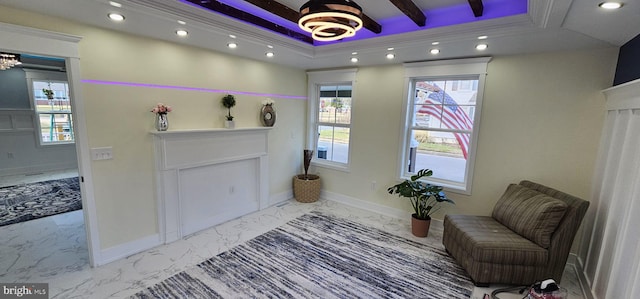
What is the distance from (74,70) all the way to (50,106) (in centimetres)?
582

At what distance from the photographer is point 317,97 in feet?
15.7

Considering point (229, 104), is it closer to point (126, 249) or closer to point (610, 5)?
point (126, 249)

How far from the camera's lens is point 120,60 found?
2.57 meters

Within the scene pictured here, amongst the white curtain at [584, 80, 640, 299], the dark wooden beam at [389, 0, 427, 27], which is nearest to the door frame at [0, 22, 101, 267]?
the dark wooden beam at [389, 0, 427, 27]

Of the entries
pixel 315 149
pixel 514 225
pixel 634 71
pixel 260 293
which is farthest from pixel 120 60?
pixel 634 71

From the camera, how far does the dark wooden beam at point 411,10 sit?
2.26 m

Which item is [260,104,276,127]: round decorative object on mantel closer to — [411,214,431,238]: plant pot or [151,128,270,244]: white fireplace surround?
[151,128,270,244]: white fireplace surround

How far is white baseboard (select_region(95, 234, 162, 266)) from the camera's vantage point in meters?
2.59

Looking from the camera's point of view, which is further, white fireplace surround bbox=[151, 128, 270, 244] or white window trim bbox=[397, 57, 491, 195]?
white window trim bbox=[397, 57, 491, 195]

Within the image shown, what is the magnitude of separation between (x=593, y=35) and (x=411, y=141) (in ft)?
7.05

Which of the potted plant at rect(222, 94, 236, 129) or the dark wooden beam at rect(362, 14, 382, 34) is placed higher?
the dark wooden beam at rect(362, 14, 382, 34)

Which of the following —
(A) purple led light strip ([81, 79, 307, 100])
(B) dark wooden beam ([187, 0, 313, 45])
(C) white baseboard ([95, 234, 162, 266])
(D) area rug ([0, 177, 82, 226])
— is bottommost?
(D) area rug ([0, 177, 82, 226])

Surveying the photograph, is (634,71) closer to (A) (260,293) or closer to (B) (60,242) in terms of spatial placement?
(A) (260,293)

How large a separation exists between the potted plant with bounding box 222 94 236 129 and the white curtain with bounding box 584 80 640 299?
389cm
